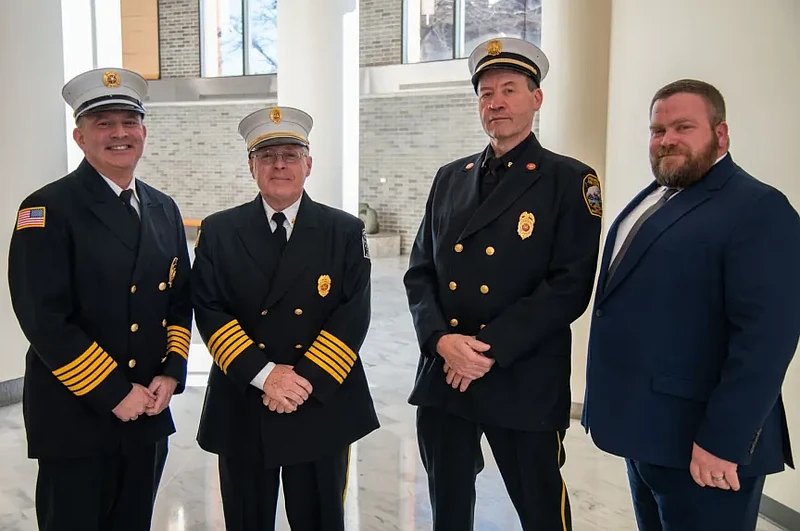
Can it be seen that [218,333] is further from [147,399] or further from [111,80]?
[111,80]

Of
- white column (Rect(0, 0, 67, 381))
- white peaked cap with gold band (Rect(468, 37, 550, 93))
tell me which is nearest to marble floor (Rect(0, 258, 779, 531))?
white column (Rect(0, 0, 67, 381))

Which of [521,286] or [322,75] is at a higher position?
[322,75]

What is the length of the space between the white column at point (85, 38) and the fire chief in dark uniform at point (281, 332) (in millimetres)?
2909

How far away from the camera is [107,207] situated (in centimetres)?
205

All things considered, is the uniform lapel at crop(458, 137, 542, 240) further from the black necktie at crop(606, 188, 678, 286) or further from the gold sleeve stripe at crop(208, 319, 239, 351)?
the gold sleeve stripe at crop(208, 319, 239, 351)

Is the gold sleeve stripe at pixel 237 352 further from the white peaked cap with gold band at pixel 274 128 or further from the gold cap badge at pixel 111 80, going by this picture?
the gold cap badge at pixel 111 80

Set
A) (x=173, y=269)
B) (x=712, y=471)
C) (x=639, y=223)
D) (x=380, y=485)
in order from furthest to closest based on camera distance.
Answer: (x=380, y=485) → (x=173, y=269) → (x=639, y=223) → (x=712, y=471)

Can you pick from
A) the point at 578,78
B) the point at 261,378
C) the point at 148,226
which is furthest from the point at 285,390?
the point at 578,78

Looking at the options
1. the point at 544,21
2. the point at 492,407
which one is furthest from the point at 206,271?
the point at 544,21

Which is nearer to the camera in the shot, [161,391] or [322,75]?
[161,391]

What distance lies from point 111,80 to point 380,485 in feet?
7.27

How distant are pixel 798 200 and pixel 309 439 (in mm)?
2154

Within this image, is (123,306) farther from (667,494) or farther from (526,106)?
(667,494)

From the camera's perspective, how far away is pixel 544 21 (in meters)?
3.99
